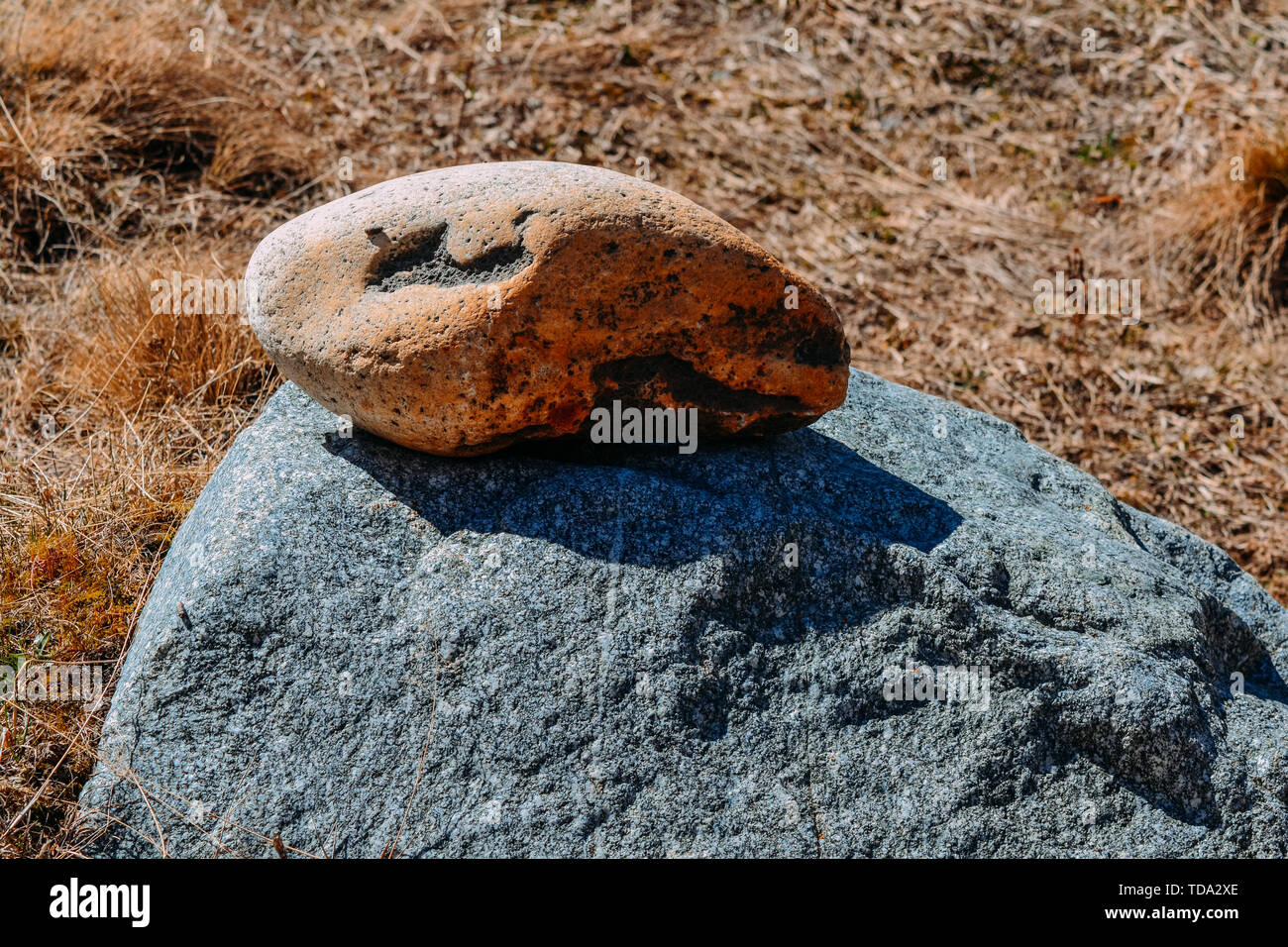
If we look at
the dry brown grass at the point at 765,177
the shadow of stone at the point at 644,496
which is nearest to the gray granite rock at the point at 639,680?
the shadow of stone at the point at 644,496

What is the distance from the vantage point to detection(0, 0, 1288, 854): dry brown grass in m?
4.10

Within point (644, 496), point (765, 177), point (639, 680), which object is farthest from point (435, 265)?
point (765, 177)

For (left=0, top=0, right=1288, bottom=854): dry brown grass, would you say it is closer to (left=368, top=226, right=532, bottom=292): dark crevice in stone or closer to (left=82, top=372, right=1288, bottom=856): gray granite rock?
(left=82, top=372, right=1288, bottom=856): gray granite rock

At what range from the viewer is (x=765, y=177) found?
6203mm

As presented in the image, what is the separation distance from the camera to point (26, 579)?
3.12 m

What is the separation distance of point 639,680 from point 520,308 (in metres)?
0.92

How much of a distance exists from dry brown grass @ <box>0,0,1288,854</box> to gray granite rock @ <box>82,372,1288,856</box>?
92 centimetres

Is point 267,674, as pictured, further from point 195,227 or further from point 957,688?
point 195,227

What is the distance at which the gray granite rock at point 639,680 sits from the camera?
245 cm

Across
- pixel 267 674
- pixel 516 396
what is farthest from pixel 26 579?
pixel 516 396

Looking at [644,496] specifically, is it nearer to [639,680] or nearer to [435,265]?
[639,680]

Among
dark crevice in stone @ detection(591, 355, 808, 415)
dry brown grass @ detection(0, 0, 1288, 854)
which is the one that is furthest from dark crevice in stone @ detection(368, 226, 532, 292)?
dry brown grass @ detection(0, 0, 1288, 854)

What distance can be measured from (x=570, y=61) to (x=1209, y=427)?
4105mm

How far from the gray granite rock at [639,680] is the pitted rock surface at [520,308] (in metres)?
0.22
